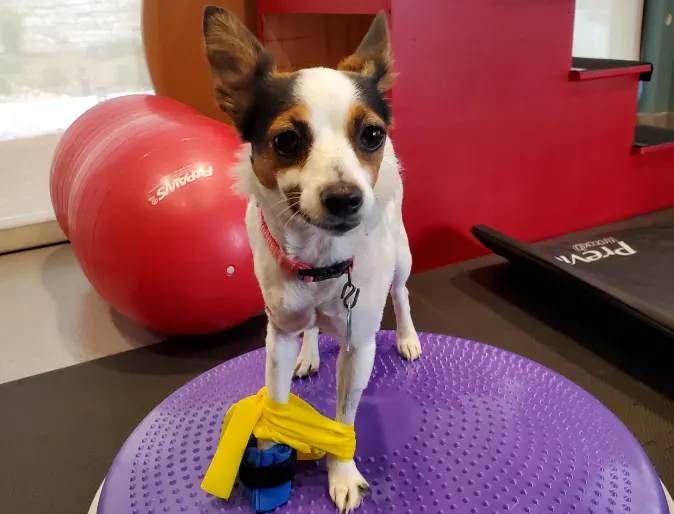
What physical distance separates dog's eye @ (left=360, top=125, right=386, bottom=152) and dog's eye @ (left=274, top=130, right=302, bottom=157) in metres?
0.11

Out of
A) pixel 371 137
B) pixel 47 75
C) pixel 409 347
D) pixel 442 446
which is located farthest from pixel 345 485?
pixel 47 75

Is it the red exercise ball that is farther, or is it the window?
the window

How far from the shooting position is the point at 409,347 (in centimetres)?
182

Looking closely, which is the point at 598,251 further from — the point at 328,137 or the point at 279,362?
the point at 328,137

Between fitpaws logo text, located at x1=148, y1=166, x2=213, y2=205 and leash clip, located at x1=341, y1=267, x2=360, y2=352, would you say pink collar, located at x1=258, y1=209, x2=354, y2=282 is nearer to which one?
leash clip, located at x1=341, y1=267, x2=360, y2=352

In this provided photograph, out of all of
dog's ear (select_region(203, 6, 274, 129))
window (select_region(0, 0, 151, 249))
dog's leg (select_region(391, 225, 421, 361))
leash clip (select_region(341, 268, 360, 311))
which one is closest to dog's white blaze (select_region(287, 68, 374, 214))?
dog's ear (select_region(203, 6, 274, 129))

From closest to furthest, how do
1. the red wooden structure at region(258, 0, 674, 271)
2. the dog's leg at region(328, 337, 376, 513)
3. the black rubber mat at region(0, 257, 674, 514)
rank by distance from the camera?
the dog's leg at region(328, 337, 376, 513) < the black rubber mat at region(0, 257, 674, 514) < the red wooden structure at region(258, 0, 674, 271)

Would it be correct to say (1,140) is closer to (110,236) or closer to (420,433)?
(110,236)

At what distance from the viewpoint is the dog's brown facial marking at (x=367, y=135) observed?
1.05m

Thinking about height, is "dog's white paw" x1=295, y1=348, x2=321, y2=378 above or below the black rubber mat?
above

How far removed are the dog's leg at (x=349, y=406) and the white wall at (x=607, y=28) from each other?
337 centimetres

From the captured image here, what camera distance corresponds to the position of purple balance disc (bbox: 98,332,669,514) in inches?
51.6

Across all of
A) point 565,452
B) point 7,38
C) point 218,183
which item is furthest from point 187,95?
point 565,452

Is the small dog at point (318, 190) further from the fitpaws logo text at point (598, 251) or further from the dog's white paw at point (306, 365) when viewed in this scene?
the fitpaws logo text at point (598, 251)
